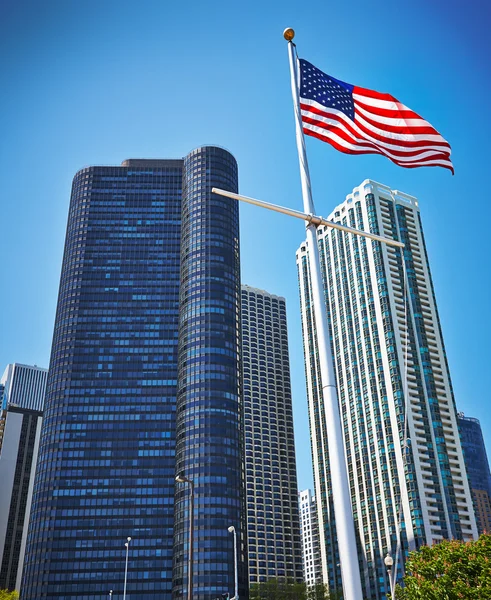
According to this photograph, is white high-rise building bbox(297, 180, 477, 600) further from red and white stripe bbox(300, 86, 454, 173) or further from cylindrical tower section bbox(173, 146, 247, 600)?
red and white stripe bbox(300, 86, 454, 173)

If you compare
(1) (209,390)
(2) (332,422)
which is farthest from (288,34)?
(1) (209,390)

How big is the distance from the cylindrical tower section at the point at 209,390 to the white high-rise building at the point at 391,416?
40.0 m

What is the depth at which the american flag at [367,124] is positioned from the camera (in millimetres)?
25625

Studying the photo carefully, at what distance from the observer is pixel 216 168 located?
194 metres

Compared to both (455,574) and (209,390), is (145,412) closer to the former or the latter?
(209,390)

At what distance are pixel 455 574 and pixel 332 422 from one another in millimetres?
22223

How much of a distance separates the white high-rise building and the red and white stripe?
134m

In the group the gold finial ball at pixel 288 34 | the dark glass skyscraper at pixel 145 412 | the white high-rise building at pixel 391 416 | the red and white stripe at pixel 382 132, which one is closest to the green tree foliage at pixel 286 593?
the white high-rise building at pixel 391 416

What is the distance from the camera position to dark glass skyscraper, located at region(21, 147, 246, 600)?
15000 cm

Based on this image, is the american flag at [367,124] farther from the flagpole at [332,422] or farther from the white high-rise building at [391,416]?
the white high-rise building at [391,416]

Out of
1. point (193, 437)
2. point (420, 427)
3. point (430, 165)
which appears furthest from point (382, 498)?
point (430, 165)

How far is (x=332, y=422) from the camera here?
20406mm

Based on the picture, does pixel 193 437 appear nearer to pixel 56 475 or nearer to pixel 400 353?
pixel 56 475

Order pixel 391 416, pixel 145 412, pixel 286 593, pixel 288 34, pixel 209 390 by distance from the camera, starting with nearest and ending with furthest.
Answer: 1. pixel 288 34
2. pixel 209 390
3. pixel 286 593
4. pixel 391 416
5. pixel 145 412
